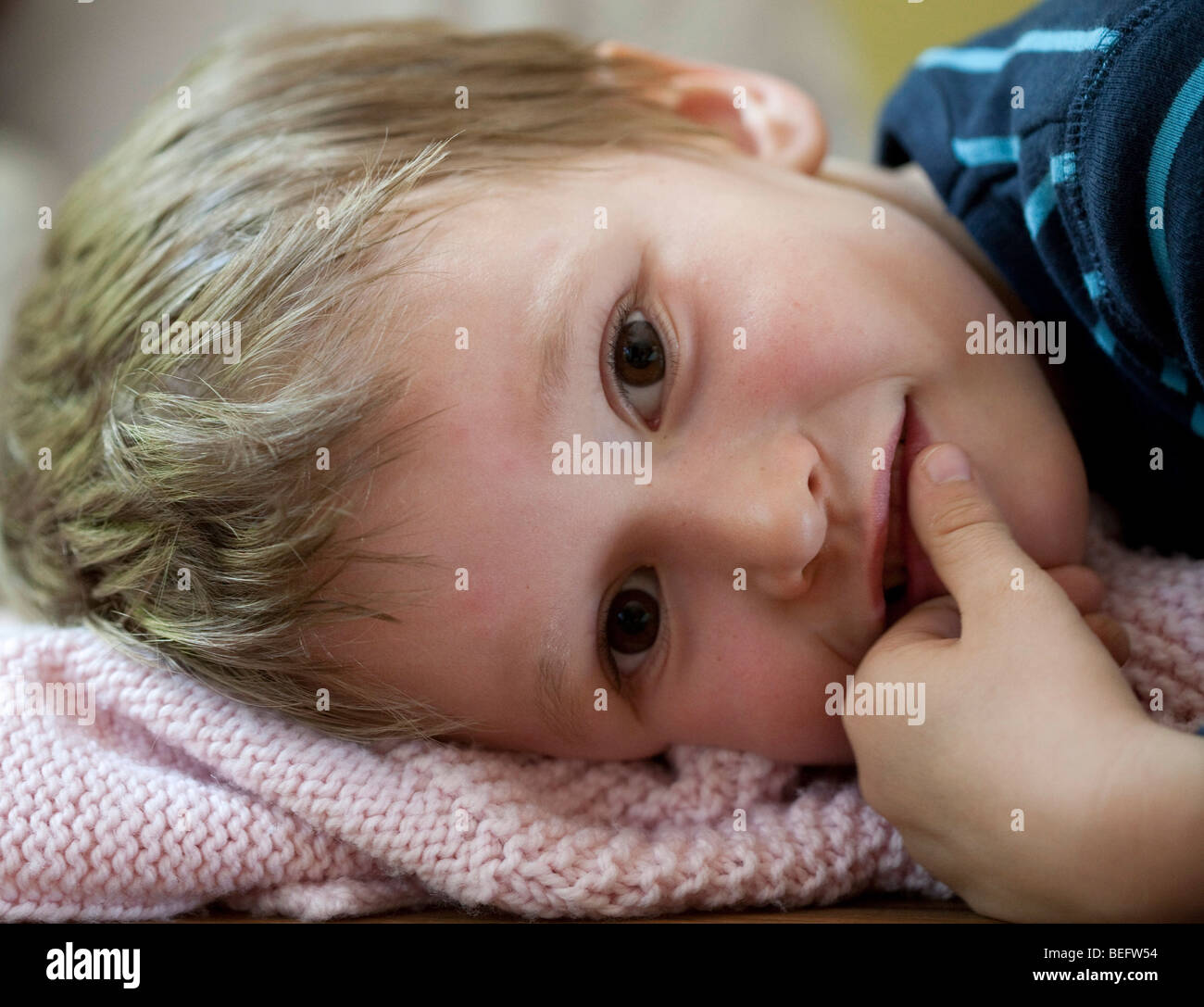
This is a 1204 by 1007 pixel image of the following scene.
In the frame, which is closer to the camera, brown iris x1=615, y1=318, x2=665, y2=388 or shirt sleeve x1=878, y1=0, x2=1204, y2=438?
shirt sleeve x1=878, y1=0, x2=1204, y2=438

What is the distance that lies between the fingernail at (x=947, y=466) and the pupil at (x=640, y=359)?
0.21 meters

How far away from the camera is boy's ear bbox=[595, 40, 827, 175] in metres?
1.08

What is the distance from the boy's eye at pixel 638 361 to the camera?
831 mm

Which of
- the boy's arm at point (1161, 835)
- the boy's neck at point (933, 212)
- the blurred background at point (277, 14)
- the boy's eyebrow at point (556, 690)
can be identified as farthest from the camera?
the blurred background at point (277, 14)

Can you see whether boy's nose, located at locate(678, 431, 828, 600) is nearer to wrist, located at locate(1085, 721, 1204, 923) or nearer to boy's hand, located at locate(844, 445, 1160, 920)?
boy's hand, located at locate(844, 445, 1160, 920)

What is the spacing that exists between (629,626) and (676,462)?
147 mm

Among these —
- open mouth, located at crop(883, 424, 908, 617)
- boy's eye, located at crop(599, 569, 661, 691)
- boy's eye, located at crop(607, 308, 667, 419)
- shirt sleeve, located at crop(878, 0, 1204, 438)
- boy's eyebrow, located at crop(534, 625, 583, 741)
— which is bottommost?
boy's eyebrow, located at crop(534, 625, 583, 741)

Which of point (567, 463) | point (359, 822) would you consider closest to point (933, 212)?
point (567, 463)

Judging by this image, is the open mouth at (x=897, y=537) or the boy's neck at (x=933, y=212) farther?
the boy's neck at (x=933, y=212)

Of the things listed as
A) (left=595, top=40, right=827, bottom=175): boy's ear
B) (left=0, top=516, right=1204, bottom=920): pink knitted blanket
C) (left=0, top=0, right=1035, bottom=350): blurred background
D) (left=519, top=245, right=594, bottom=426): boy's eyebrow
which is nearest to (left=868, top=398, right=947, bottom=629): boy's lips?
(left=0, top=516, right=1204, bottom=920): pink knitted blanket

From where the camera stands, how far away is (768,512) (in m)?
0.78

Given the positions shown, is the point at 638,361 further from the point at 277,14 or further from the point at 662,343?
the point at 277,14

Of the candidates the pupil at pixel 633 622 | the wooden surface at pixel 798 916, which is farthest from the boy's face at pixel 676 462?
the wooden surface at pixel 798 916

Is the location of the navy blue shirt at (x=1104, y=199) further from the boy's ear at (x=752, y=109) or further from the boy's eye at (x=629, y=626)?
the boy's eye at (x=629, y=626)
